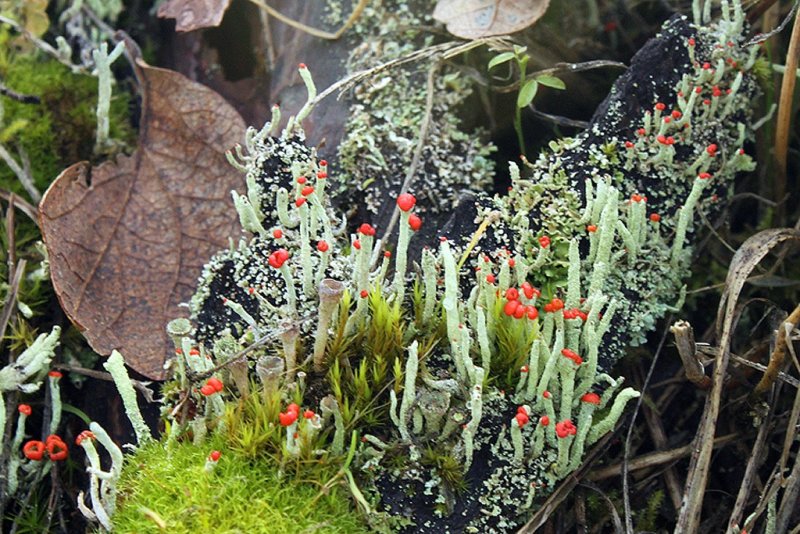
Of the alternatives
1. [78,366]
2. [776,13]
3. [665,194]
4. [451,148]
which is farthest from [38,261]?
[776,13]

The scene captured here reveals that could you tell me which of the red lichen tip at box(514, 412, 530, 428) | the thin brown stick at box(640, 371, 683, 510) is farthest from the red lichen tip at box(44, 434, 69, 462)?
the thin brown stick at box(640, 371, 683, 510)

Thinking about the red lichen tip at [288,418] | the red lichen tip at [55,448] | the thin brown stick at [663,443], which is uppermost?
the red lichen tip at [288,418]

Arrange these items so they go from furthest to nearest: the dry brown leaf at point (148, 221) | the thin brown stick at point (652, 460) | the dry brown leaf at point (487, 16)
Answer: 1. the dry brown leaf at point (487, 16)
2. the dry brown leaf at point (148, 221)
3. the thin brown stick at point (652, 460)

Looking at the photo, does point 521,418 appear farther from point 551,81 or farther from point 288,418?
point 551,81

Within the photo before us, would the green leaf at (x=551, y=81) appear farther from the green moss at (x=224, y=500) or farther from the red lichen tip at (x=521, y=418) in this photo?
the green moss at (x=224, y=500)

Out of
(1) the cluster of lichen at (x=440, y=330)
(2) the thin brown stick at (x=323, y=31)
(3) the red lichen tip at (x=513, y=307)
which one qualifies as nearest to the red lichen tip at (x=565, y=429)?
(1) the cluster of lichen at (x=440, y=330)

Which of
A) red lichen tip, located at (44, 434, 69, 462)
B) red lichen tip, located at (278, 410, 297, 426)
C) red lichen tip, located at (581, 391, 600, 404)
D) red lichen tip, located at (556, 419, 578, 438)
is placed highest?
red lichen tip, located at (278, 410, 297, 426)

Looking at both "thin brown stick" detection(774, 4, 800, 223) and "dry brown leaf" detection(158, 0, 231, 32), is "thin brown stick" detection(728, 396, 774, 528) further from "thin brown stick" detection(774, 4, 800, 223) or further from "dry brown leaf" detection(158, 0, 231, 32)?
"dry brown leaf" detection(158, 0, 231, 32)
